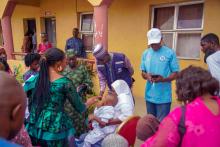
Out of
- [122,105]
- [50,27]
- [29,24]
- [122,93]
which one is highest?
[29,24]

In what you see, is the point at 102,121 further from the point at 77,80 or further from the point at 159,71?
the point at 159,71

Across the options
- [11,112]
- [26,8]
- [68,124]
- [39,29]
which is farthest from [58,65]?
[26,8]

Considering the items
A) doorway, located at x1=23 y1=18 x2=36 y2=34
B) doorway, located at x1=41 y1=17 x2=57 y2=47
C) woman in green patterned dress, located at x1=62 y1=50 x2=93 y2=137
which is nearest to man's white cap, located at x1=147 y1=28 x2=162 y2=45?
woman in green patterned dress, located at x1=62 y1=50 x2=93 y2=137

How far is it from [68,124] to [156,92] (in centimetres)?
139

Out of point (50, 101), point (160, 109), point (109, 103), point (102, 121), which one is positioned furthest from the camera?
point (160, 109)

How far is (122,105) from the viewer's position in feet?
9.37

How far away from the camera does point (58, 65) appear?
2.43 metres

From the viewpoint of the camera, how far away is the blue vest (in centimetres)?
339

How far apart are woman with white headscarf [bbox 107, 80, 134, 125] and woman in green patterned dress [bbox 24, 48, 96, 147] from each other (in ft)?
1.83

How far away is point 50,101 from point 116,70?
131 centimetres

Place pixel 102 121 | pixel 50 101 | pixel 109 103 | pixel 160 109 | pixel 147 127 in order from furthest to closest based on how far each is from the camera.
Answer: pixel 160 109, pixel 109 103, pixel 102 121, pixel 50 101, pixel 147 127

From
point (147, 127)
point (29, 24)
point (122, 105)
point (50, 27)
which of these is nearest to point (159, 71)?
point (122, 105)

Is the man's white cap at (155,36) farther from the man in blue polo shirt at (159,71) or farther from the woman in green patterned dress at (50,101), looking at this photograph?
the woman in green patterned dress at (50,101)

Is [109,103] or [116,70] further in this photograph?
[116,70]
